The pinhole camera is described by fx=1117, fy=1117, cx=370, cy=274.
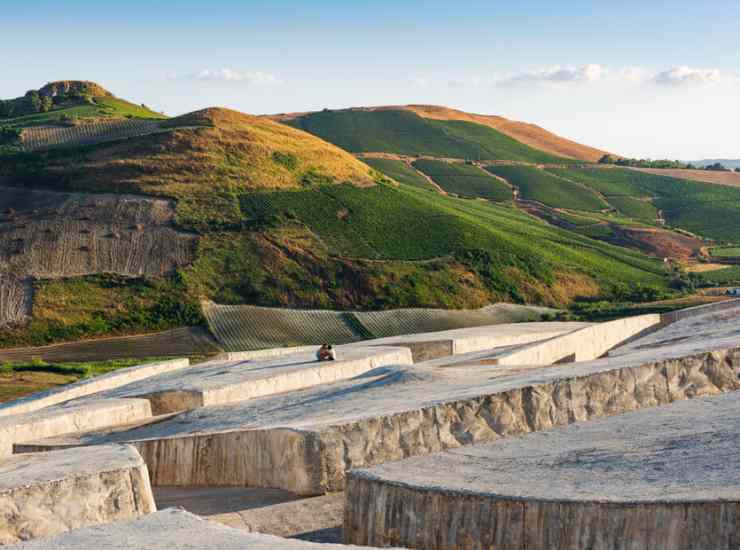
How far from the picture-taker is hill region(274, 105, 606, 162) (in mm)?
120250

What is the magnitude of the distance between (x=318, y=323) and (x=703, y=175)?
71719 millimetres

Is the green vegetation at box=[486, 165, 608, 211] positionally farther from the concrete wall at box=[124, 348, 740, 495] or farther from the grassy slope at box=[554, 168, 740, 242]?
the concrete wall at box=[124, 348, 740, 495]

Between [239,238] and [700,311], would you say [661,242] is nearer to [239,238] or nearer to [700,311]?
[239,238]

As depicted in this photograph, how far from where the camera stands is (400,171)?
344ft

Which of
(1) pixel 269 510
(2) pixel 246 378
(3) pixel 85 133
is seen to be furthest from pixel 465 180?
(1) pixel 269 510

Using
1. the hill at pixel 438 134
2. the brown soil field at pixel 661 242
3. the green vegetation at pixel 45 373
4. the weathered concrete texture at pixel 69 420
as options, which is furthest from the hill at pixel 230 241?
the hill at pixel 438 134

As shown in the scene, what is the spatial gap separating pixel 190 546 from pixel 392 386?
33.0ft

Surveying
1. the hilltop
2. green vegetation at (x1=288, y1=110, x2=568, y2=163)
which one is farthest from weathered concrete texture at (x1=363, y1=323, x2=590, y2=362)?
green vegetation at (x1=288, y1=110, x2=568, y2=163)

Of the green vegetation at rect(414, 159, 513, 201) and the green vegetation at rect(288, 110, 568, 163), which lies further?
the green vegetation at rect(288, 110, 568, 163)

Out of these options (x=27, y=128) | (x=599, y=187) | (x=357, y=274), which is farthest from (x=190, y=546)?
(x=599, y=187)

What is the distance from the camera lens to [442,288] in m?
61.1

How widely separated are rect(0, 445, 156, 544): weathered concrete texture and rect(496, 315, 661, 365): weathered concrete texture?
1153 cm

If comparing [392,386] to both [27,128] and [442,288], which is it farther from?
[27,128]

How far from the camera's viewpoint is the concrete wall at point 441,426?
12617 millimetres
